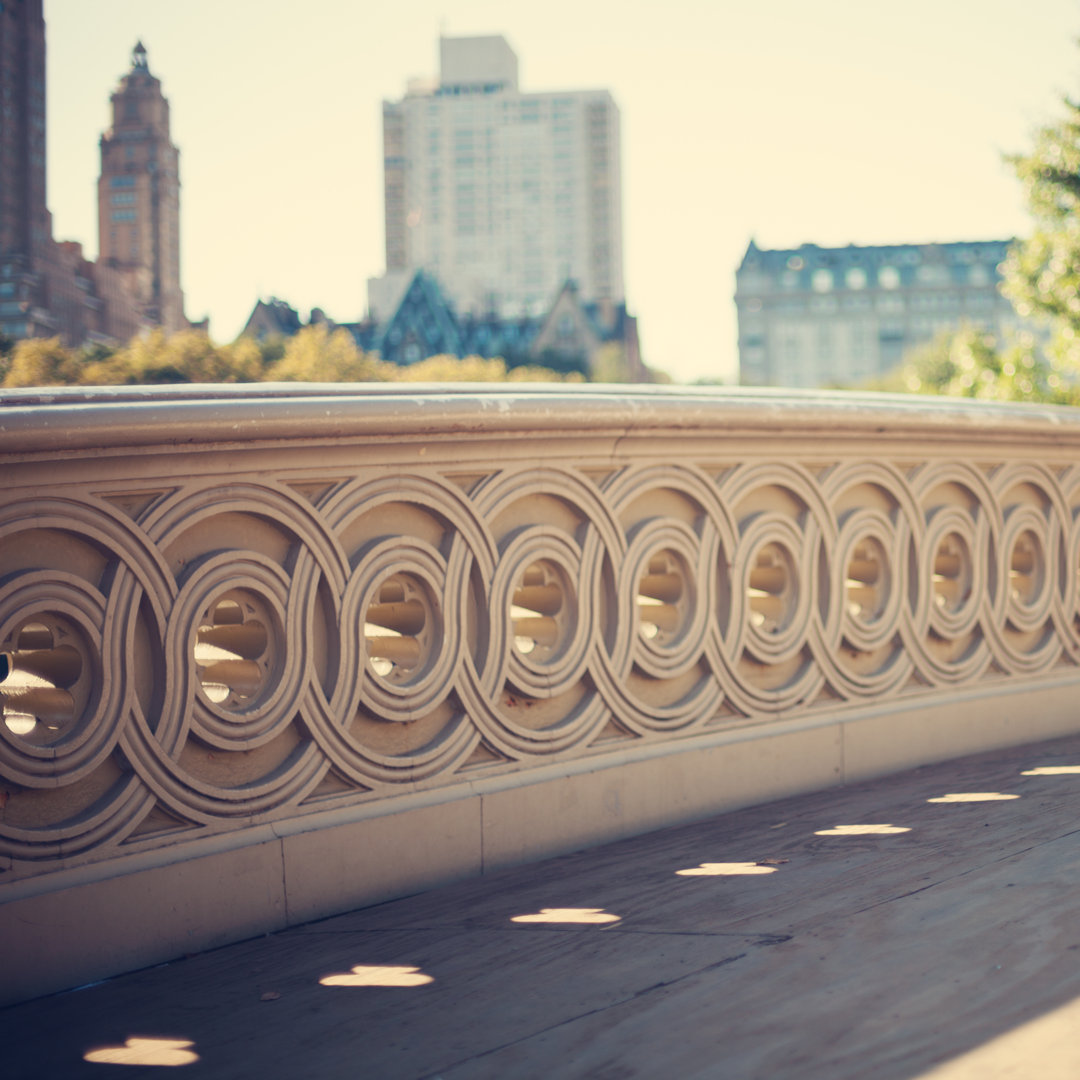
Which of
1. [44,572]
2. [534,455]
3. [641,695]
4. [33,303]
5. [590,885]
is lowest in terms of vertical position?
[590,885]

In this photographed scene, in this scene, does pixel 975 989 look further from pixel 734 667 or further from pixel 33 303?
pixel 33 303

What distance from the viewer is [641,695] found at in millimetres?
5180

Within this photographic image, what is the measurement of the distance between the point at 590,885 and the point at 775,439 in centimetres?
216

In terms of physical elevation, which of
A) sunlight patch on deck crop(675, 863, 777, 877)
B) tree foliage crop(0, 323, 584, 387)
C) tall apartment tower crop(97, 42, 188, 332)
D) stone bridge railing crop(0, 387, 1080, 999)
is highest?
tall apartment tower crop(97, 42, 188, 332)

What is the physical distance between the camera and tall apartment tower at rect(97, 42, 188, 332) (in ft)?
501

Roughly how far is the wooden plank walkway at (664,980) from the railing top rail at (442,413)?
1544 millimetres

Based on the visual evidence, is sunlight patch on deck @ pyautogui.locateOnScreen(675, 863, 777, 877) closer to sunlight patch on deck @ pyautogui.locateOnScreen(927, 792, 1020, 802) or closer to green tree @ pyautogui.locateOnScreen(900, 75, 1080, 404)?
sunlight patch on deck @ pyautogui.locateOnScreen(927, 792, 1020, 802)

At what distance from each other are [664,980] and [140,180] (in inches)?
6457

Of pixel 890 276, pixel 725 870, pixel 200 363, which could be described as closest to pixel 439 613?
pixel 725 870

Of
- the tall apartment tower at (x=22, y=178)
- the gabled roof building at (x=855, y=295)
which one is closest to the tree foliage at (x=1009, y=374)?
the tall apartment tower at (x=22, y=178)

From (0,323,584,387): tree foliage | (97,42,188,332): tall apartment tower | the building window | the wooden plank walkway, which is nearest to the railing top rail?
the wooden plank walkway

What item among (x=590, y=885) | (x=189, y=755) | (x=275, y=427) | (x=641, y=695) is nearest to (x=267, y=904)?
(x=189, y=755)

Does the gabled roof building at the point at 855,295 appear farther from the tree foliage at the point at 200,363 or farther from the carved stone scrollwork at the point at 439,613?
the carved stone scrollwork at the point at 439,613

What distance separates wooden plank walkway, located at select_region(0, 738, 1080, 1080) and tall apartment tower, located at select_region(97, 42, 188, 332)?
155 m
